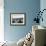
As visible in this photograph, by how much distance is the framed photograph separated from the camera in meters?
5.80

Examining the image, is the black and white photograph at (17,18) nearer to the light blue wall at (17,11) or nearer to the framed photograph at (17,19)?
the framed photograph at (17,19)

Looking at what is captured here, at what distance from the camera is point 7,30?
5805 millimetres

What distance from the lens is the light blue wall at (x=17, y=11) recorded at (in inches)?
228

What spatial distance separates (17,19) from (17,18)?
0.14 feet

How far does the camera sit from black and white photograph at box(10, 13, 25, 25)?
580 centimetres

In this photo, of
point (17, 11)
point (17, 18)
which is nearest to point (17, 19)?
Answer: point (17, 18)

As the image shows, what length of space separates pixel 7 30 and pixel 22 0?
1425 millimetres

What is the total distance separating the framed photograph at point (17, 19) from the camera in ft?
19.0

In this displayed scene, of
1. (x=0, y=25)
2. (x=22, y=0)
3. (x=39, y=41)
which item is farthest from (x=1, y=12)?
(x=39, y=41)

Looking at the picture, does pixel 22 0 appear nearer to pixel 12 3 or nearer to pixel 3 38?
pixel 12 3

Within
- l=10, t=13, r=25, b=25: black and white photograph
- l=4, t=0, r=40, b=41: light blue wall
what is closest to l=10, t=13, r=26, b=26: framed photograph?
l=10, t=13, r=25, b=25: black and white photograph

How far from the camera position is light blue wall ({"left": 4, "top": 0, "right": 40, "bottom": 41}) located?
19.0 ft

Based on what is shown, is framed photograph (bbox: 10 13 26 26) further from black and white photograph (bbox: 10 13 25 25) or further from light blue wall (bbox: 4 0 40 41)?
light blue wall (bbox: 4 0 40 41)

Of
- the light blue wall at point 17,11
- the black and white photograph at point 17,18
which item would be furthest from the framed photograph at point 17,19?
the light blue wall at point 17,11
